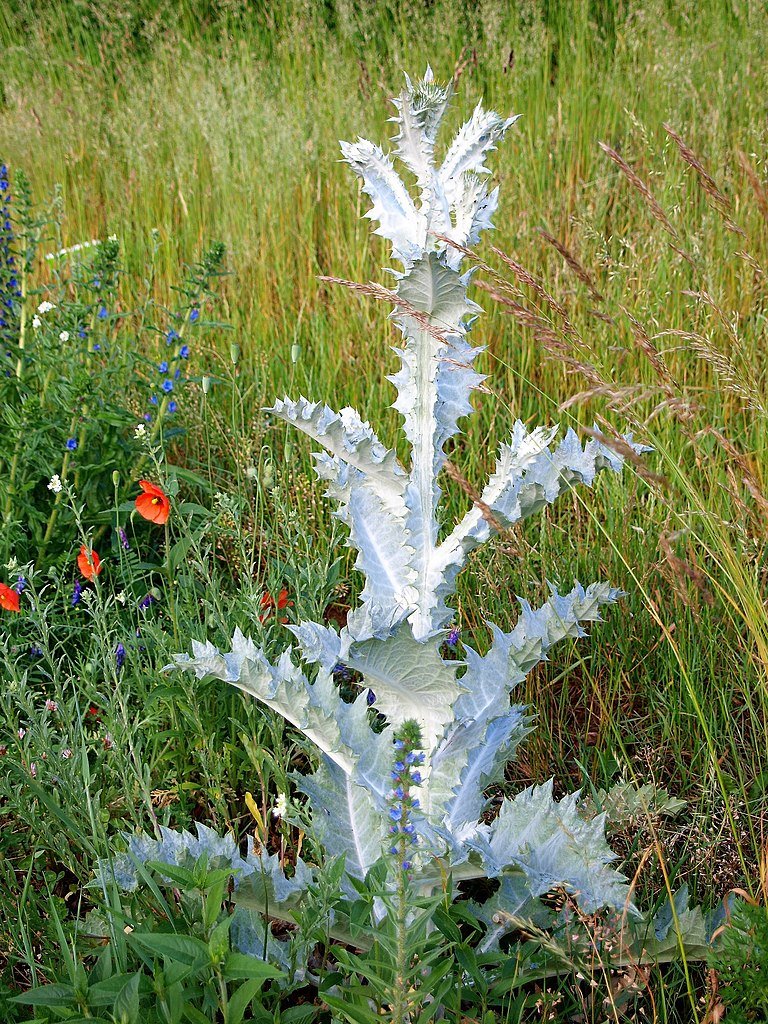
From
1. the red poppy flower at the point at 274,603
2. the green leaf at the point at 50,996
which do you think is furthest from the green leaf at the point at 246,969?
the red poppy flower at the point at 274,603

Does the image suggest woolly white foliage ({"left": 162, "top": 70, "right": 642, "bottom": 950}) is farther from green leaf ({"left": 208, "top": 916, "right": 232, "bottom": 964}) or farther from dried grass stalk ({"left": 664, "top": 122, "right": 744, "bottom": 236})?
dried grass stalk ({"left": 664, "top": 122, "right": 744, "bottom": 236})

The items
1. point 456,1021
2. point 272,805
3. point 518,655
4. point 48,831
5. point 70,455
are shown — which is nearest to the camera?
point 456,1021

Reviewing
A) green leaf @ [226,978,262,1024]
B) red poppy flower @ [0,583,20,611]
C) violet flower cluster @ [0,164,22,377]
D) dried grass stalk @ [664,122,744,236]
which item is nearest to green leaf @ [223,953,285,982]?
green leaf @ [226,978,262,1024]

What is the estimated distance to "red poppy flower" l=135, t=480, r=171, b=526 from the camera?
2.19 meters

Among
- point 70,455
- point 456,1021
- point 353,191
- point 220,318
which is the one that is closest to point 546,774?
point 456,1021

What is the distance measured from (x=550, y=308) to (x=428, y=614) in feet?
4.25

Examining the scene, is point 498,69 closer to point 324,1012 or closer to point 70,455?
point 70,455

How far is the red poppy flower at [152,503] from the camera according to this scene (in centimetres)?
219

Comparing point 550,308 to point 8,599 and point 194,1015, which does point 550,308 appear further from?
point 194,1015

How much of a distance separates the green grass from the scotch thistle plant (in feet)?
0.53

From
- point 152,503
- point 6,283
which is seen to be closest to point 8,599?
point 152,503

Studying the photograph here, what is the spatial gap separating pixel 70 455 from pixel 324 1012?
1.60 meters

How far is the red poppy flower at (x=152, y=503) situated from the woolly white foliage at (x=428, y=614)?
0.79m

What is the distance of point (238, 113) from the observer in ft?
15.1
